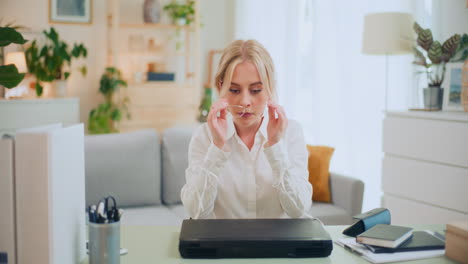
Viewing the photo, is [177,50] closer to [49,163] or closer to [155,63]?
[155,63]

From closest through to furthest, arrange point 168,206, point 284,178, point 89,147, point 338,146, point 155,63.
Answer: point 284,178 → point 89,147 → point 168,206 → point 338,146 → point 155,63

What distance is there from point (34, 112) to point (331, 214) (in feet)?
10.5

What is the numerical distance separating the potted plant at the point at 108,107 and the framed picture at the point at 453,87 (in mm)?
3506

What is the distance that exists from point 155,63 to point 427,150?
3785 mm

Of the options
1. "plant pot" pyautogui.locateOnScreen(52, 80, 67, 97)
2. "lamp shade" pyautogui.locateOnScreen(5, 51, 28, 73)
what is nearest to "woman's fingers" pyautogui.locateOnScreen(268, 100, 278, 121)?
"lamp shade" pyautogui.locateOnScreen(5, 51, 28, 73)

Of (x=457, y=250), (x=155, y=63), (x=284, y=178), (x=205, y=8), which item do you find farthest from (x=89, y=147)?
(x=205, y=8)

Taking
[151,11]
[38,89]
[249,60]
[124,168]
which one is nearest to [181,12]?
[151,11]

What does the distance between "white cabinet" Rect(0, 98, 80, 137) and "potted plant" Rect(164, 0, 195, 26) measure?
1.49 m

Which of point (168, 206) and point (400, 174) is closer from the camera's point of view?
point (400, 174)

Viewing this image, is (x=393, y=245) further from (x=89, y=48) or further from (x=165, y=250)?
(x=89, y=48)

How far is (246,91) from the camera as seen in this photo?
6.01ft

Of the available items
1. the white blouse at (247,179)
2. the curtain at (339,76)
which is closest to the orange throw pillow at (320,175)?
the curtain at (339,76)

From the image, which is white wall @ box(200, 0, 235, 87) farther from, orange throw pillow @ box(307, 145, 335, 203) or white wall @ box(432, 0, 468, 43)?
white wall @ box(432, 0, 468, 43)

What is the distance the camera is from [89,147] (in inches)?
125
